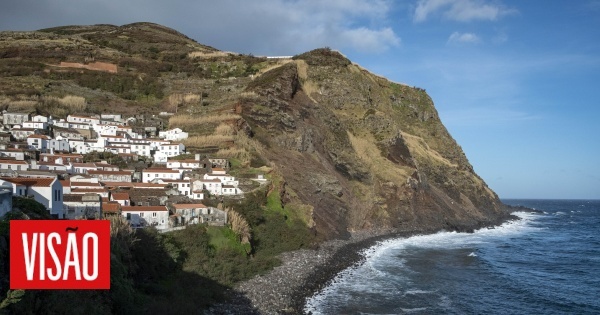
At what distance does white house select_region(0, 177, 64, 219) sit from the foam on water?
18.9 meters

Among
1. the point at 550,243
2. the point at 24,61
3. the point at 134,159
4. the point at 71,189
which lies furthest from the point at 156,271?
the point at 24,61

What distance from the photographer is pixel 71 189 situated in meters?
35.6

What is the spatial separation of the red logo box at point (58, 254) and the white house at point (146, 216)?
25.8 m

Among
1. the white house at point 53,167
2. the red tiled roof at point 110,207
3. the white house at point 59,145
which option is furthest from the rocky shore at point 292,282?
the white house at point 59,145

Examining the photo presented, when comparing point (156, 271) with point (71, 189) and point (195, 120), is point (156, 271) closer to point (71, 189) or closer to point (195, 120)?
point (71, 189)

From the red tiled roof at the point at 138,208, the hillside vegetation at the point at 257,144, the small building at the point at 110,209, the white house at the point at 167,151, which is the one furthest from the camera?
the white house at the point at 167,151

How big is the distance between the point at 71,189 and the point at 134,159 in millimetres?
21684

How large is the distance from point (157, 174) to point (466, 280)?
37.1m

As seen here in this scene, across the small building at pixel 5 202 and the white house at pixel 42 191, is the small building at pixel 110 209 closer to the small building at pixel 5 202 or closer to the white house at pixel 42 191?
the white house at pixel 42 191

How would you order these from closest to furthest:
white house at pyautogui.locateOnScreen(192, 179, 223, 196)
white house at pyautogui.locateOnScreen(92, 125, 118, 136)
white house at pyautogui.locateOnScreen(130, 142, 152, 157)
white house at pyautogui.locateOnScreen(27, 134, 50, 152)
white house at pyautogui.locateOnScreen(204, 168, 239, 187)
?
white house at pyautogui.locateOnScreen(192, 179, 223, 196) < white house at pyautogui.locateOnScreen(204, 168, 239, 187) < white house at pyautogui.locateOnScreen(27, 134, 50, 152) < white house at pyautogui.locateOnScreen(130, 142, 152, 157) < white house at pyautogui.locateOnScreen(92, 125, 118, 136)

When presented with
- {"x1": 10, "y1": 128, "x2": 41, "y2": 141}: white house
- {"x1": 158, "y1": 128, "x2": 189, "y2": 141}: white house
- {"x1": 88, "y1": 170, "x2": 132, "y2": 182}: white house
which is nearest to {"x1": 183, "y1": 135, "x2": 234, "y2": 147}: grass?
{"x1": 158, "y1": 128, "x2": 189, "y2": 141}: white house

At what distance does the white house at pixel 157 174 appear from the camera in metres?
49.1

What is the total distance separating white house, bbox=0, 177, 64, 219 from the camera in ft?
83.6

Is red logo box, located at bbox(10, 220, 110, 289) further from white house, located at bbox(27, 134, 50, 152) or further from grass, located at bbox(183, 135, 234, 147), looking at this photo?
white house, located at bbox(27, 134, 50, 152)
